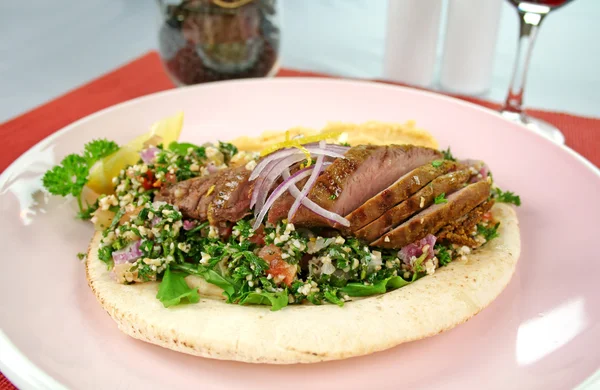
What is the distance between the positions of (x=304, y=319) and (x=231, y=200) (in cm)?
97

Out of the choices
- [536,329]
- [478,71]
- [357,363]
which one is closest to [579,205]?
[536,329]

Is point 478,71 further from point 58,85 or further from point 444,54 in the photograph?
point 58,85

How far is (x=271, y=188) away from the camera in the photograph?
3523 mm

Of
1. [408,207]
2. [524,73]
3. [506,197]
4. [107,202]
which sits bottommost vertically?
[107,202]

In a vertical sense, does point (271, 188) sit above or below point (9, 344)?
above

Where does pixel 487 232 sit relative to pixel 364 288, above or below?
above

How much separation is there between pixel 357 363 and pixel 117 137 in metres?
3.14

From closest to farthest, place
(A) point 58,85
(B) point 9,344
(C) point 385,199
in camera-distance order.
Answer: (B) point 9,344
(C) point 385,199
(A) point 58,85

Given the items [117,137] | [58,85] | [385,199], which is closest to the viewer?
[385,199]

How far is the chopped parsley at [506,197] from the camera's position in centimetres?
414

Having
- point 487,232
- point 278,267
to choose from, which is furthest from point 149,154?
point 487,232

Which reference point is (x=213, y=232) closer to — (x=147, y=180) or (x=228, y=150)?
(x=147, y=180)

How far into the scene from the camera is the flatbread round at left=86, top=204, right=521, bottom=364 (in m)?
2.82

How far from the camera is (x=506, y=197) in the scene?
4195 mm
